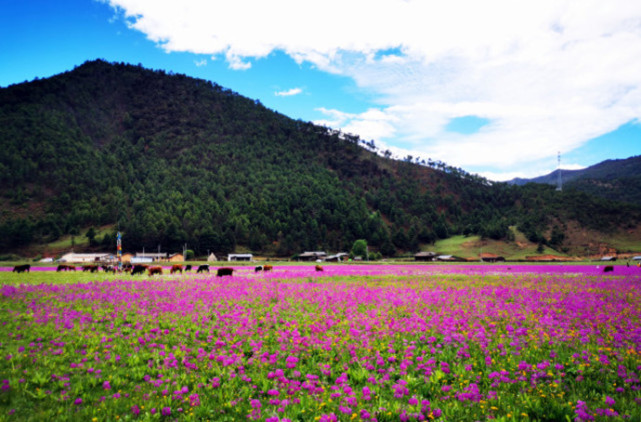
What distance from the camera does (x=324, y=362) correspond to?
8961 millimetres

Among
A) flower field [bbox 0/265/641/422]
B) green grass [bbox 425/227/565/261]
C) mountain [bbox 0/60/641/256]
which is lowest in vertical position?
green grass [bbox 425/227/565/261]

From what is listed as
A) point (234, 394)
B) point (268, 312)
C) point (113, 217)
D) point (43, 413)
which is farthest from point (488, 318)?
point (113, 217)

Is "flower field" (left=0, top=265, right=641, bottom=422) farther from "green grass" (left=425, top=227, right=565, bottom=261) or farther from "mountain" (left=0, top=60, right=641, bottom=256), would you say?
"mountain" (left=0, top=60, right=641, bottom=256)

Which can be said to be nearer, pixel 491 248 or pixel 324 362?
pixel 324 362

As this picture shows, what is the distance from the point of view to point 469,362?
8.50 metres

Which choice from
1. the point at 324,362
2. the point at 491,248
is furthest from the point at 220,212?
the point at 324,362

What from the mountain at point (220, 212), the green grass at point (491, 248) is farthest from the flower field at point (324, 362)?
the mountain at point (220, 212)

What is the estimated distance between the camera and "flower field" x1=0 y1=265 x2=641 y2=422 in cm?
632

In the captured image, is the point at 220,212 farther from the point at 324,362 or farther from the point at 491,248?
the point at 324,362

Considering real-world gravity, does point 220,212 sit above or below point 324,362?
above

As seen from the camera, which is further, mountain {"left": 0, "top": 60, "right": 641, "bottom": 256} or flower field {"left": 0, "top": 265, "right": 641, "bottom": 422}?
mountain {"left": 0, "top": 60, "right": 641, "bottom": 256}

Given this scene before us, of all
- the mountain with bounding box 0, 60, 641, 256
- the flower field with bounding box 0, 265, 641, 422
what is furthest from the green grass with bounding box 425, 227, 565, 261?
the flower field with bounding box 0, 265, 641, 422

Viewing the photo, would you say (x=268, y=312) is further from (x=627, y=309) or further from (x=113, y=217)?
(x=113, y=217)

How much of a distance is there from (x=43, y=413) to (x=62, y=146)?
23213cm
